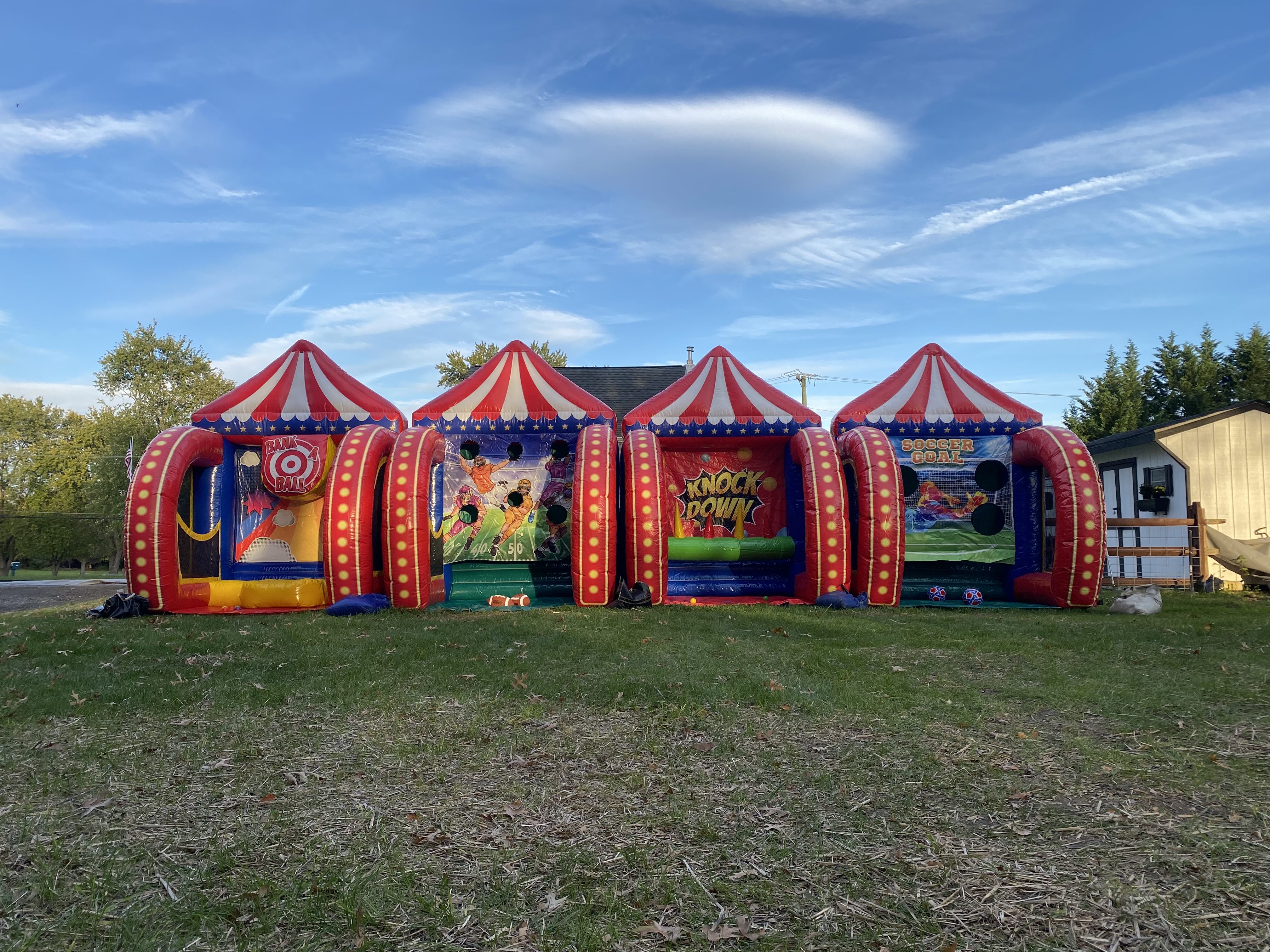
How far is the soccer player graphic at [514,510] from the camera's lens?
10320mm

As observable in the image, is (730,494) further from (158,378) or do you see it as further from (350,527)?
(158,378)

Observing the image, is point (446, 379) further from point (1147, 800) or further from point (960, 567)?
point (1147, 800)

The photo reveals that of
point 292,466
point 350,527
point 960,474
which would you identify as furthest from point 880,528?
point 292,466

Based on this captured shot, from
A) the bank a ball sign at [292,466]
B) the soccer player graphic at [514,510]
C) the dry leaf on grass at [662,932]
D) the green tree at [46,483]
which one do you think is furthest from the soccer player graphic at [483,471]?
the green tree at [46,483]

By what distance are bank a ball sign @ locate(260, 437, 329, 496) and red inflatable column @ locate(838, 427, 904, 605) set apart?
6857 mm

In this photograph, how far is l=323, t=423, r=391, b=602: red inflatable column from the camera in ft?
29.2

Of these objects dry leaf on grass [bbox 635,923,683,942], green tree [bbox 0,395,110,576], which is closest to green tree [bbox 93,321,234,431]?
green tree [bbox 0,395,110,576]

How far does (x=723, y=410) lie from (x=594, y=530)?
272 cm

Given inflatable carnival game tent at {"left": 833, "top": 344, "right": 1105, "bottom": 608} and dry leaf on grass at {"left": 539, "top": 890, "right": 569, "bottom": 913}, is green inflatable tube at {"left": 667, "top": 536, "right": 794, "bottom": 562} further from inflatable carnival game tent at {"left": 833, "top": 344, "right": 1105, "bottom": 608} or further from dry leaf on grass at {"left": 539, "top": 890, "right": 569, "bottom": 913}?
dry leaf on grass at {"left": 539, "top": 890, "right": 569, "bottom": 913}

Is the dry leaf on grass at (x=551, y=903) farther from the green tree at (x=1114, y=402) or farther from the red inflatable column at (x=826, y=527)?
the green tree at (x=1114, y=402)

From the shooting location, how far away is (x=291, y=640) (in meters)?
6.73

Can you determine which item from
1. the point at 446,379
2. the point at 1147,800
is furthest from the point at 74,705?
the point at 446,379

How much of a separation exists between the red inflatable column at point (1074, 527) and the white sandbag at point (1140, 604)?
0.95ft

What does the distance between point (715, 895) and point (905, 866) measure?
0.65 metres
